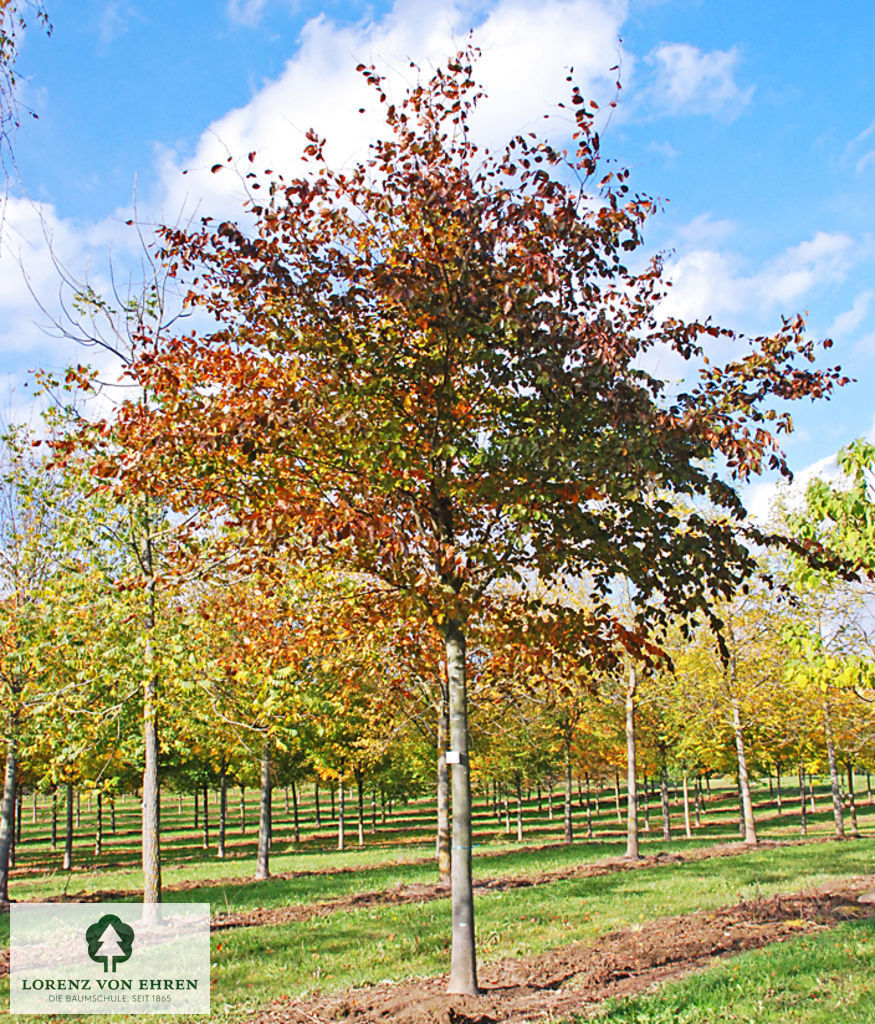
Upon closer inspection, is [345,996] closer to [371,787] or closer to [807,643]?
[807,643]

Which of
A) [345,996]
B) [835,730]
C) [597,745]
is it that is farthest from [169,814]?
[345,996]

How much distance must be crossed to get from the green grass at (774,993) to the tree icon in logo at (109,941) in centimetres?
695

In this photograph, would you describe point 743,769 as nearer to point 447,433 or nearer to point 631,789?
point 631,789

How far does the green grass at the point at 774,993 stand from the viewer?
5.77 metres

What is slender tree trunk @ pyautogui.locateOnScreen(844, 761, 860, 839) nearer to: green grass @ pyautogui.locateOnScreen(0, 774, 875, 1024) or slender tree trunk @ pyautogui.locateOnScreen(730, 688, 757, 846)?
slender tree trunk @ pyautogui.locateOnScreen(730, 688, 757, 846)

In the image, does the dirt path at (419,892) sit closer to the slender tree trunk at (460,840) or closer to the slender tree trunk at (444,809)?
the slender tree trunk at (444,809)

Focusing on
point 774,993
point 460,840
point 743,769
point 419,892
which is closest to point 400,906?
point 419,892

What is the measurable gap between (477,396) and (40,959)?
31.3ft

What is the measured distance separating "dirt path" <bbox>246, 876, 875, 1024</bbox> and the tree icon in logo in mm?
3700

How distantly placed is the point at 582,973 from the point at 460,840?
246 cm

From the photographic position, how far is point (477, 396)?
7617 mm

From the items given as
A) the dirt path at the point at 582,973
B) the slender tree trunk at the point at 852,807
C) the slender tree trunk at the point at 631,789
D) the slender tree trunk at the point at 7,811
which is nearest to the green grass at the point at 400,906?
the dirt path at the point at 582,973

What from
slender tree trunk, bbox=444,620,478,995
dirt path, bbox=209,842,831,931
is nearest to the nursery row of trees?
slender tree trunk, bbox=444,620,478,995

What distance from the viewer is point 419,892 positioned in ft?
52.1
